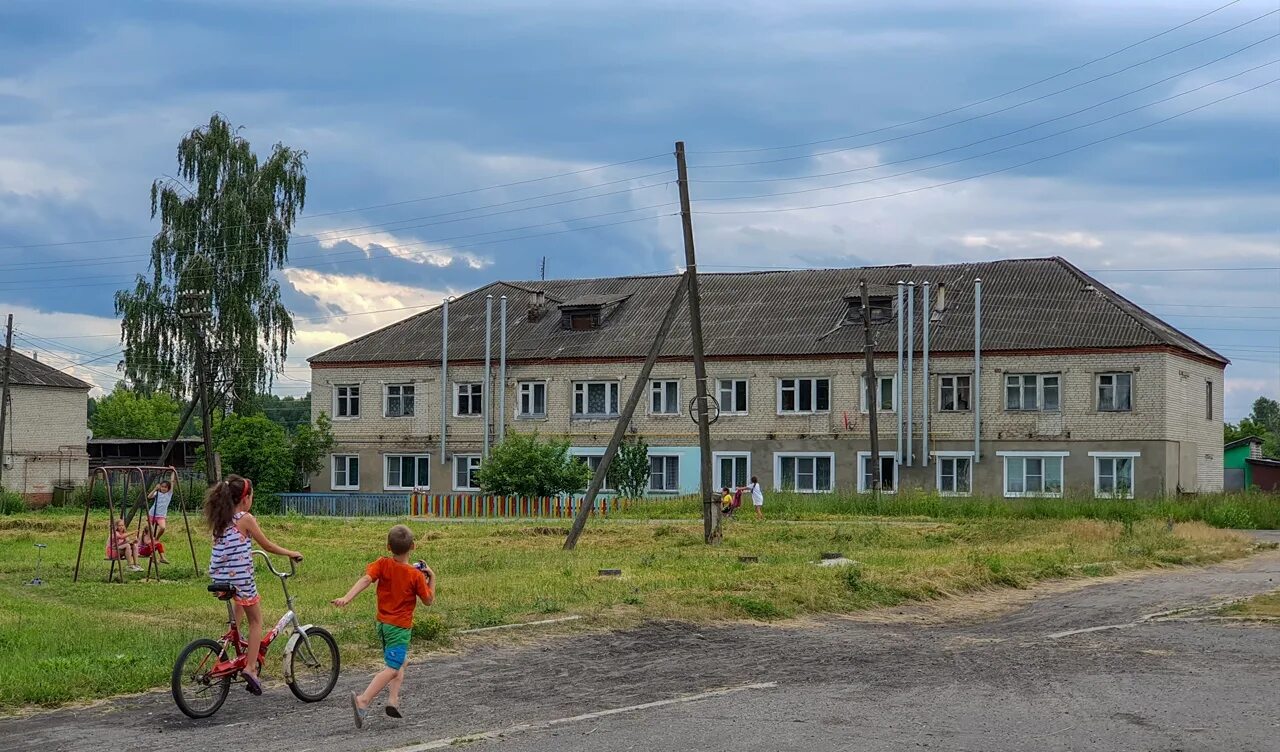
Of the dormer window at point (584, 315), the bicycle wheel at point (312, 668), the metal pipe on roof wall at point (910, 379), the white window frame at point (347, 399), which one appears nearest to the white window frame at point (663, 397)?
the dormer window at point (584, 315)

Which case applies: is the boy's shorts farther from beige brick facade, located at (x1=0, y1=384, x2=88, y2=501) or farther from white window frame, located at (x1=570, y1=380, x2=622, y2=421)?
beige brick facade, located at (x1=0, y1=384, x2=88, y2=501)

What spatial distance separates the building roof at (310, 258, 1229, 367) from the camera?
5169 centimetres

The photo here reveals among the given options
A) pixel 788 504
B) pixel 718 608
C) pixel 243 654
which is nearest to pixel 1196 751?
pixel 243 654

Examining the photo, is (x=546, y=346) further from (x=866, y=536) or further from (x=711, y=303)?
(x=866, y=536)

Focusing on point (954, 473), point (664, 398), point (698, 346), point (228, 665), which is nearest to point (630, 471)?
point (664, 398)

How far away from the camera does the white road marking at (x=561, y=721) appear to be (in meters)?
9.41

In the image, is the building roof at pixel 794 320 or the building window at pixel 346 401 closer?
the building roof at pixel 794 320

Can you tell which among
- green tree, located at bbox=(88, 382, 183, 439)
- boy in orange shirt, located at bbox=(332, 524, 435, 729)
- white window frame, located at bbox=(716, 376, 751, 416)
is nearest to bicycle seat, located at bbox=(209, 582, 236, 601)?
boy in orange shirt, located at bbox=(332, 524, 435, 729)

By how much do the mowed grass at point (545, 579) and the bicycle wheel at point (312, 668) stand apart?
2.20 feet

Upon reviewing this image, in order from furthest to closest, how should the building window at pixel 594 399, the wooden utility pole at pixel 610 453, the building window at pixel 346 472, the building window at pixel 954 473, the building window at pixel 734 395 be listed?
the building window at pixel 346 472 → the building window at pixel 594 399 → the building window at pixel 734 395 → the building window at pixel 954 473 → the wooden utility pole at pixel 610 453

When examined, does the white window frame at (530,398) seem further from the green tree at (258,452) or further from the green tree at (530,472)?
the green tree at (258,452)

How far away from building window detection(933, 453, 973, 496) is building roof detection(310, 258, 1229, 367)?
12.9 feet

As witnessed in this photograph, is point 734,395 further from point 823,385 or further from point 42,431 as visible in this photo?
point 42,431

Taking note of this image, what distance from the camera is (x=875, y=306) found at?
55594 mm
